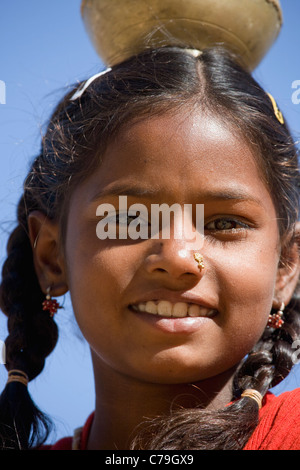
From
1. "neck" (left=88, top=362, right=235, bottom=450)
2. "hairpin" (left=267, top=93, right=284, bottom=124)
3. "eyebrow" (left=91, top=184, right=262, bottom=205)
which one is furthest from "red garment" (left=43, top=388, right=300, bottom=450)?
"hairpin" (left=267, top=93, right=284, bottom=124)

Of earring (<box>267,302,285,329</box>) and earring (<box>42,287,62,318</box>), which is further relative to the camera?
earring (<box>42,287,62,318</box>)

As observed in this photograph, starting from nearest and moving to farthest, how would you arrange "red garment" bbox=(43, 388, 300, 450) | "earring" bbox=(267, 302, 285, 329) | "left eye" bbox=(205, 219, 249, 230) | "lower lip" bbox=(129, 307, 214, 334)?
"red garment" bbox=(43, 388, 300, 450) < "lower lip" bbox=(129, 307, 214, 334) < "left eye" bbox=(205, 219, 249, 230) < "earring" bbox=(267, 302, 285, 329)

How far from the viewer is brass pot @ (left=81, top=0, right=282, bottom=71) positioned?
2.34 meters

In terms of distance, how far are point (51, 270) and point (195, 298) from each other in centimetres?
60

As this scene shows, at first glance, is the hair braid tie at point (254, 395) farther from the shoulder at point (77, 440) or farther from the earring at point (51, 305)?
the earring at point (51, 305)

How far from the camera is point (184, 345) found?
1.93 meters

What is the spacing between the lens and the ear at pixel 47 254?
7.61ft

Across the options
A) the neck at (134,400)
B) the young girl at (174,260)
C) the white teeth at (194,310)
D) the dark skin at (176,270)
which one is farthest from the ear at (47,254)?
the white teeth at (194,310)

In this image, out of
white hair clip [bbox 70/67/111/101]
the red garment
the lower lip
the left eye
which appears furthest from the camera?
white hair clip [bbox 70/67/111/101]

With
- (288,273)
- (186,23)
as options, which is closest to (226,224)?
(288,273)

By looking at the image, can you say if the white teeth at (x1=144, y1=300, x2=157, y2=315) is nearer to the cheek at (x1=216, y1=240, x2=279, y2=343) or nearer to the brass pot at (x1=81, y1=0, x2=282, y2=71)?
the cheek at (x1=216, y1=240, x2=279, y2=343)

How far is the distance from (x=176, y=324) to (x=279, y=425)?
359mm
